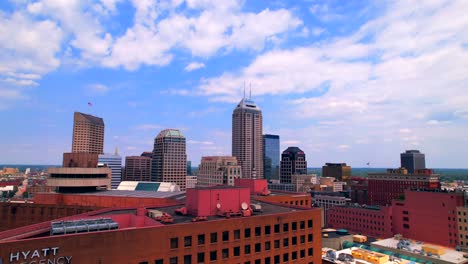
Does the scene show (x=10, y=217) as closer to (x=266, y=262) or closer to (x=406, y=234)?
(x=266, y=262)

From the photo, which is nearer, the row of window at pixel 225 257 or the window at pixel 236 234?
the row of window at pixel 225 257

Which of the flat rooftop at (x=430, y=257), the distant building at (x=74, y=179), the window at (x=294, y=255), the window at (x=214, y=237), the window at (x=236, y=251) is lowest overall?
the flat rooftop at (x=430, y=257)

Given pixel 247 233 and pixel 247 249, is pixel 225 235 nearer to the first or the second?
pixel 247 233

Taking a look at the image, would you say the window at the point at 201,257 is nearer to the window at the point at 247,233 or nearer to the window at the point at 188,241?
the window at the point at 188,241

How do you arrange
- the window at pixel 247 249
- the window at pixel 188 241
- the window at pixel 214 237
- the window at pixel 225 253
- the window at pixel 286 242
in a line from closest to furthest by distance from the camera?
the window at pixel 188 241 < the window at pixel 214 237 < the window at pixel 225 253 < the window at pixel 247 249 < the window at pixel 286 242

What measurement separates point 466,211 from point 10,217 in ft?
592

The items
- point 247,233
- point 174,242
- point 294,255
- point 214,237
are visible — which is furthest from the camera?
point 294,255

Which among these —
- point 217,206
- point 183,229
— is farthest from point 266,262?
point 183,229

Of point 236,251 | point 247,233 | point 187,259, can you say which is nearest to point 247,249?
point 236,251

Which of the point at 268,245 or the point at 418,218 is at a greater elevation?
the point at 268,245

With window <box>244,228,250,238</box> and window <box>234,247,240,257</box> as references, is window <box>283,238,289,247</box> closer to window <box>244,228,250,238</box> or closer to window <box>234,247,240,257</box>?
window <box>244,228,250,238</box>

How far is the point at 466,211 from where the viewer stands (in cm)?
13462

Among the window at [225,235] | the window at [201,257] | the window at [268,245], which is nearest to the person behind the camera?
the window at [201,257]

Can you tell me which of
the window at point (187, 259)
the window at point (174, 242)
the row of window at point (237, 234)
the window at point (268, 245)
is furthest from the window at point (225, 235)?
the window at point (268, 245)
